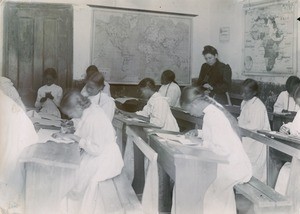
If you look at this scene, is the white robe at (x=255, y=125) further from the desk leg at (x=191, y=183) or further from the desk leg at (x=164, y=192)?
the desk leg at (x=191, y=183)

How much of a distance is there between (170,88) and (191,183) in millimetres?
1322

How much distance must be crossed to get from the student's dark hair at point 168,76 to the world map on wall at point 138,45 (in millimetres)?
29

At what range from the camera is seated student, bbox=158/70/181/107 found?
3.01 metres

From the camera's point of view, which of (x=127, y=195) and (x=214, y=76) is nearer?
(x=127, y=195)

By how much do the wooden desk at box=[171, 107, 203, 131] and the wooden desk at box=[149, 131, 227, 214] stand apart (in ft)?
3.67

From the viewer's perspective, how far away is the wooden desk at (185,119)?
10.2 feet

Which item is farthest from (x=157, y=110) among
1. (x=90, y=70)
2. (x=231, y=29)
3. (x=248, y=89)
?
(x=231, y=29)

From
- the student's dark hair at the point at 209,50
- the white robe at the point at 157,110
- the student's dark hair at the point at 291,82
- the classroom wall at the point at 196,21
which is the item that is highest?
the classroom wall at the point at 196,21

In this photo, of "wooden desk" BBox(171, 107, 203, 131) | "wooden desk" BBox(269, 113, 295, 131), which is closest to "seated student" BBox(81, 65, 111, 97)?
"wooden desk" BBox(171, 107, 203, 131)

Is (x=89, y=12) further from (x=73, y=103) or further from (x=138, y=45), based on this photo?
(x=73, y=103)

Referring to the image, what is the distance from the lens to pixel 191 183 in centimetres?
189

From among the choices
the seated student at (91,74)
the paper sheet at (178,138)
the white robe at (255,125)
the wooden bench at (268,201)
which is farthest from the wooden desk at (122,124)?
the wooden bench at (268,201)

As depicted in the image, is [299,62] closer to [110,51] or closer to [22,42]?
[110,51]

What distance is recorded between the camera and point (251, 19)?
303 cm
